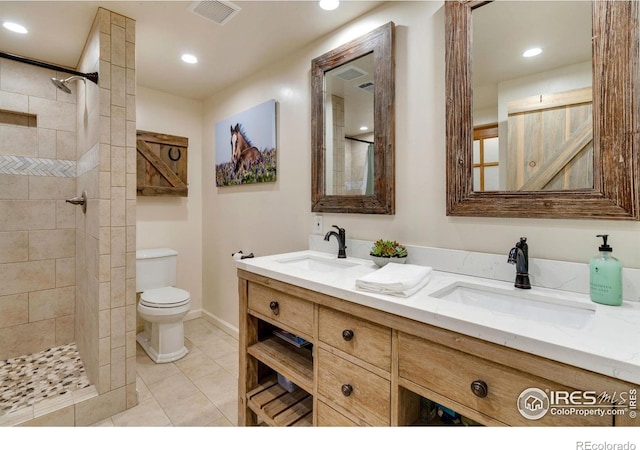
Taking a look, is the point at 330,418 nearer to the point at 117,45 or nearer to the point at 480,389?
the point at 480,389

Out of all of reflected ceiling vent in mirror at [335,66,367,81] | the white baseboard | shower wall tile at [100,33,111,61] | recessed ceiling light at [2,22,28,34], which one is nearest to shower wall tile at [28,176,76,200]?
recessed ceiling light at [2,22,28,34]

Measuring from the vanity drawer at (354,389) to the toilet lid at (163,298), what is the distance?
62.9 inches

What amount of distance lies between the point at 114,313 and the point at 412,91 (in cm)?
210

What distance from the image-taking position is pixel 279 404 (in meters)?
1.51

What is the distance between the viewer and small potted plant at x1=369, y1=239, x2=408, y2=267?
1466 millimetres

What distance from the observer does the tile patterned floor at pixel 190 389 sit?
1770mm

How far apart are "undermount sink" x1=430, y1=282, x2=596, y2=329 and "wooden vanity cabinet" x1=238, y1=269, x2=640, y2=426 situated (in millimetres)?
252

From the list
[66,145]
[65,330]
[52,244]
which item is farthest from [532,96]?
[65,330]

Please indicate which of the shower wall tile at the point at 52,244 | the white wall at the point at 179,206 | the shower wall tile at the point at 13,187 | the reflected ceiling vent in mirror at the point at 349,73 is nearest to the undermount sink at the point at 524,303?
the reflected ceiling vent in mirror at the point at 349,73

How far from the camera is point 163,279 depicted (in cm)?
272

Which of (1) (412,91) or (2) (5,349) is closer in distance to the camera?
(1) (412,91)

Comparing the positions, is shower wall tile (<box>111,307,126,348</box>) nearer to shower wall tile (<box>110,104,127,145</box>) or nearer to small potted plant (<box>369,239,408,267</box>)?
shower wall tile (<box>110,104,127,145</box>)

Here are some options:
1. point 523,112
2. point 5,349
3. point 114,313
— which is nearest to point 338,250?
point 523,112

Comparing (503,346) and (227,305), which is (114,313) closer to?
(227,305)
